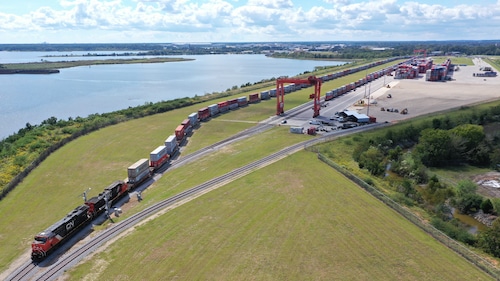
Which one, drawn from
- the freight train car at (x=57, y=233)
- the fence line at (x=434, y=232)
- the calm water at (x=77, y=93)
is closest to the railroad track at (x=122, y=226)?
the freight train car at (x=57, y=233)

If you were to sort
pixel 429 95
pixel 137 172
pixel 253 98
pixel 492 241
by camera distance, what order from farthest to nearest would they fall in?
pixel 429 95, pixel 253 98, pixel 137 172, pixel 492 241

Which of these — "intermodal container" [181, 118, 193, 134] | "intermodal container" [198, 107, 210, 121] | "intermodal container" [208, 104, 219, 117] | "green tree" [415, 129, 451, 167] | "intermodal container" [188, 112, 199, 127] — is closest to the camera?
"green tree" [415, 129, 451, 167]

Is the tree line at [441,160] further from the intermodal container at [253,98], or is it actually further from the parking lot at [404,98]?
the intermodal container at [253,98]

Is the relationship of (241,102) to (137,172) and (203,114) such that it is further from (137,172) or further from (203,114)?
(137,172)

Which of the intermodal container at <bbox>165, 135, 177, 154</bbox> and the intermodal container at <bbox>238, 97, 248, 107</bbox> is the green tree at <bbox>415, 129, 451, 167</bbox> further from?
the intermodal container at <bbox>238, 97, 248, 107</bbox>

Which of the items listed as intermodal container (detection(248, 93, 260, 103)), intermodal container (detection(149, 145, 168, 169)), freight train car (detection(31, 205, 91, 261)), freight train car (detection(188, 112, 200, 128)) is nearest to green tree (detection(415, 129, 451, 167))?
intermodal container (detection(149, 145, 168, 169))

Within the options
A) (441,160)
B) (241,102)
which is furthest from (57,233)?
(241,102)

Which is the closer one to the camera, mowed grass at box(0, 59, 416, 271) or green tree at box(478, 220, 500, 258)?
green tree at box(478, 220, 500, 258)
